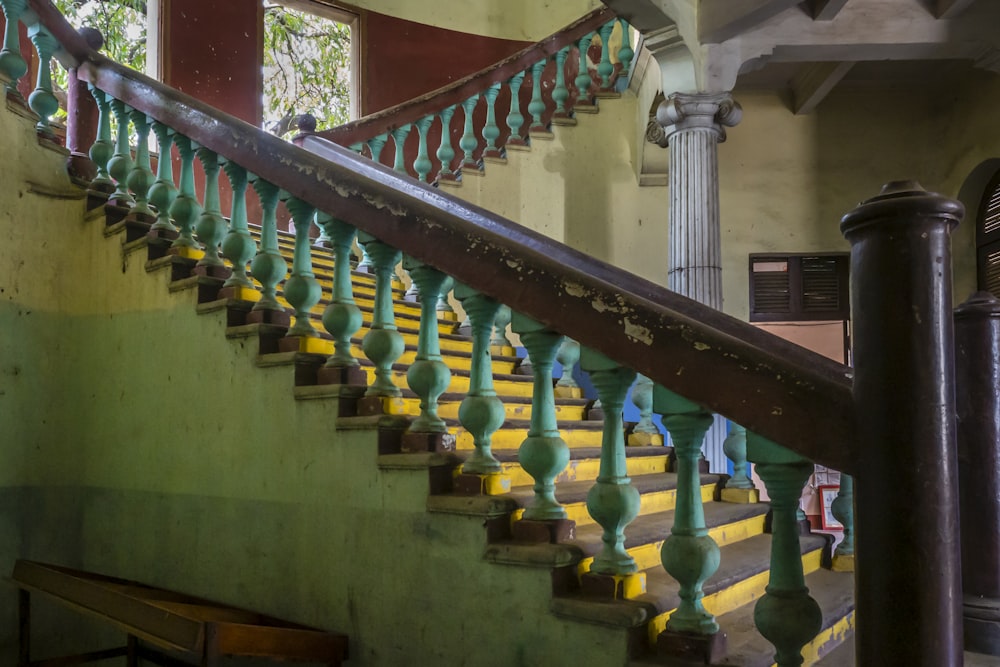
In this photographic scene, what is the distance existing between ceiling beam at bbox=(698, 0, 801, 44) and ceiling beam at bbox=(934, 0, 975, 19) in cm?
89

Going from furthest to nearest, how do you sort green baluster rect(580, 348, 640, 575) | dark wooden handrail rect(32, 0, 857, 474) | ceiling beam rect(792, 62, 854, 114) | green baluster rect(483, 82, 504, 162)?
green baluster rect(483, 82, 504, 162), ceiling beam rect(792, 62, 854, 114), green baluster rect(580, 348, 640, 575), dark wooden handrail rect(32, 0, 857, 474)

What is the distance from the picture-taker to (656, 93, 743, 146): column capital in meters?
4.62

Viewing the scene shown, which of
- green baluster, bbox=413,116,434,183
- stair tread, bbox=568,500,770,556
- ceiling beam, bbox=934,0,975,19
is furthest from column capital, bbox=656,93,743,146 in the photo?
stair tread, bbox=568,500,770,556

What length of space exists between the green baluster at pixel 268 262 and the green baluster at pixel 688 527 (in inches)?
59.9

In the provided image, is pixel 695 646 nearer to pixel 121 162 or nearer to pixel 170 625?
pixel 170 625

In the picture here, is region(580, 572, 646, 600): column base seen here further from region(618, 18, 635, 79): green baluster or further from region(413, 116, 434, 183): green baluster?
region(618, 18, 635, 79): green baluster

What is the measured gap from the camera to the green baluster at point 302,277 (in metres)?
2.47

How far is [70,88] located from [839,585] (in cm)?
370

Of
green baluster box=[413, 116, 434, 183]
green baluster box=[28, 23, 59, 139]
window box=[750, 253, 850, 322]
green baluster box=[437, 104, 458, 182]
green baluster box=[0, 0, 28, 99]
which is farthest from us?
window box=[750, 253, 850, 322]

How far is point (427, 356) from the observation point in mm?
2186

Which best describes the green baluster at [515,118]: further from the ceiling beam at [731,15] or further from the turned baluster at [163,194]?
the turned baluster at [163,194]

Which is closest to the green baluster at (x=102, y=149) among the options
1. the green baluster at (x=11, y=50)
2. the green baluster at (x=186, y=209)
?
the green baluster at (x=11, y=50)

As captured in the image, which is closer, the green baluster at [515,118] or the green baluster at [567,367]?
the green baluster at [567,367]

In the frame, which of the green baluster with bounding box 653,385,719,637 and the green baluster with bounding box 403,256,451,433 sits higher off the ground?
the green baluster with bounding box 403,256,451,433
